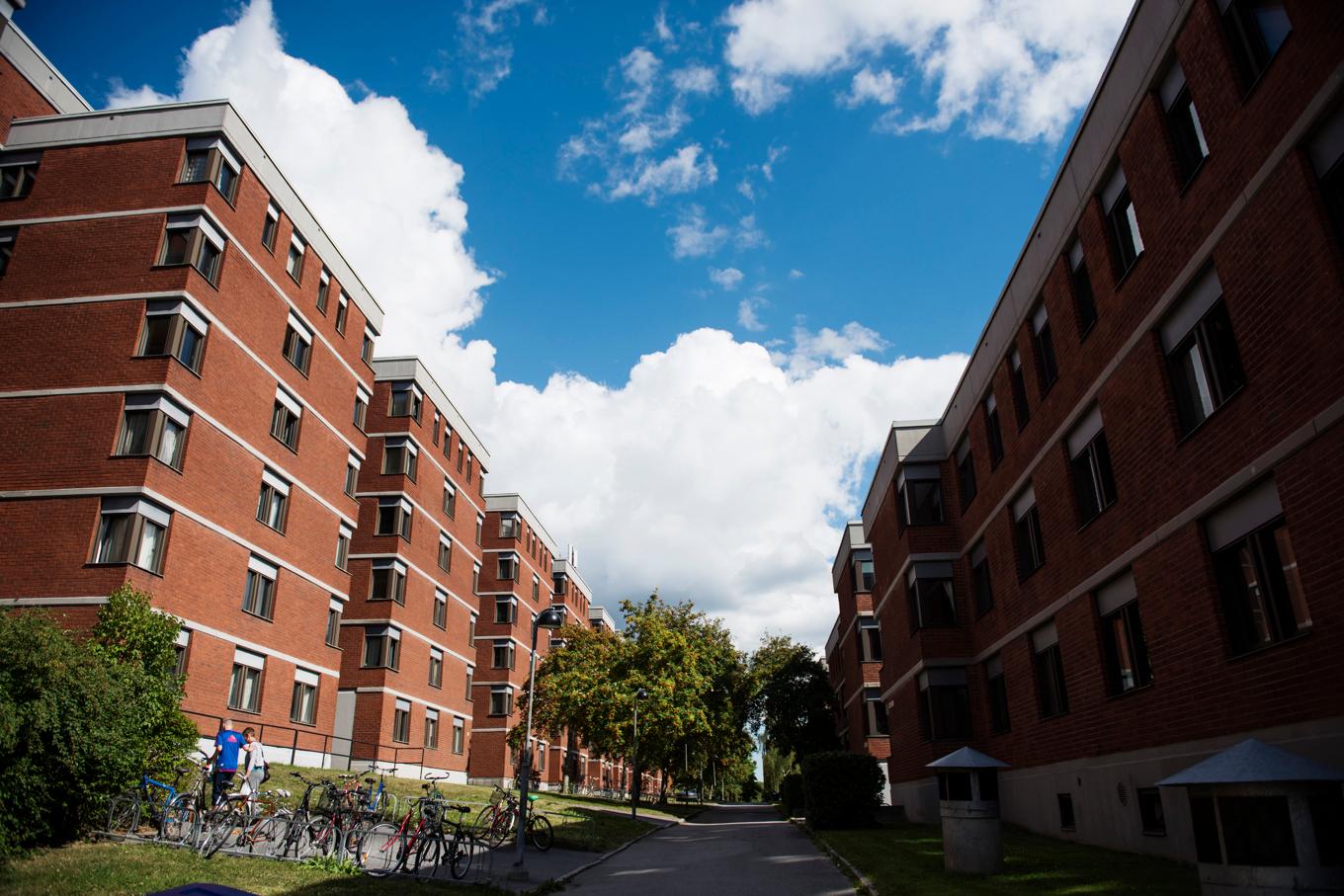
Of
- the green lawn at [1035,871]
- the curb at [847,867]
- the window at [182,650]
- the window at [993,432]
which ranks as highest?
the window at [993,432]

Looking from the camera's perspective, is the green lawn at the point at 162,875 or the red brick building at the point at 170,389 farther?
the red brick building at the point at 170,389

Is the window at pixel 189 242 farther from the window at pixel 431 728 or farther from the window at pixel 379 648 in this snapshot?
the window at pixel 431 728

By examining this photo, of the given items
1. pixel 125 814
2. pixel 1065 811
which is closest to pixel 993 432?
pixel 1065 811

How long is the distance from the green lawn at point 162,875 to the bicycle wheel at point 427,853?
2.27ft

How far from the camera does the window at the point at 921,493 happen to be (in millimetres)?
28281

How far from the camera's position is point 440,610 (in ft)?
144

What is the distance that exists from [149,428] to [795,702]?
42.3 meters

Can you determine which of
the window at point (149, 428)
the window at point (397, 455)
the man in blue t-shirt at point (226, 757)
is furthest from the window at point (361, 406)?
the man in blue t-shirt at point (226, 757)

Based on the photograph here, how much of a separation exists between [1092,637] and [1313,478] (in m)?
7.69

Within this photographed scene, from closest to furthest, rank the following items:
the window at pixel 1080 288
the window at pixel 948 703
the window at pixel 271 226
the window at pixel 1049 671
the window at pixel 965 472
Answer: the window at pixel 1080 288
the window at pixel 1049 671
the window at pixel 948 703
the window at pixel 965 472
the window at pixel 271 226

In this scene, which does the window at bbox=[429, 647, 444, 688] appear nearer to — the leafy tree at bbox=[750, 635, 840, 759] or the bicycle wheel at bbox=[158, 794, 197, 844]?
the leafy tree at bbox=[750, 635, 840, 759]

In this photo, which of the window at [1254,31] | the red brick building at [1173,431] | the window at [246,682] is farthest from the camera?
the window at [246,682]

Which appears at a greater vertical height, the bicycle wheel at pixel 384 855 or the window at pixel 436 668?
the window at pixel 436 668

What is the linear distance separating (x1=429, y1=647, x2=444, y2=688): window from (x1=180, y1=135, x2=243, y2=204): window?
24070 millimetres
